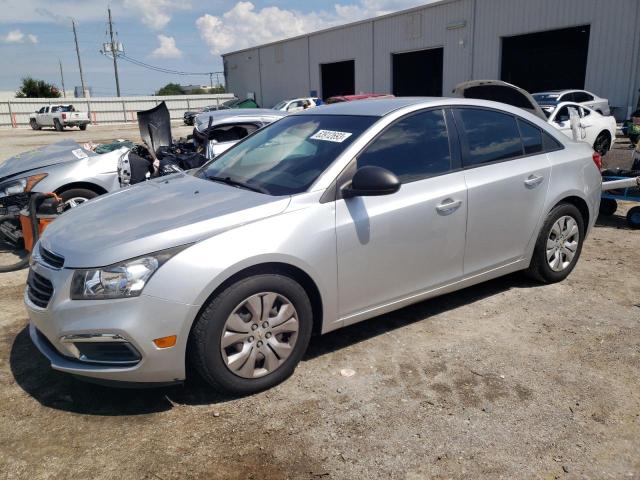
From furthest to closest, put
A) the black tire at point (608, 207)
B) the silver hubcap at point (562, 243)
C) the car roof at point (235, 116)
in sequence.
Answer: the black tire at point (608, 207)
the car roof at point (235, 116)
the silver hubcap at point (562, 243)

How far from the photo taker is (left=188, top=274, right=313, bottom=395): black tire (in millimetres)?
2828

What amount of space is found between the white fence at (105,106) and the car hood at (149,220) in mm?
42606

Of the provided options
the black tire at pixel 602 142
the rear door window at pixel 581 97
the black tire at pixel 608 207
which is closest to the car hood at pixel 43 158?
the black tire at pixel 608 207

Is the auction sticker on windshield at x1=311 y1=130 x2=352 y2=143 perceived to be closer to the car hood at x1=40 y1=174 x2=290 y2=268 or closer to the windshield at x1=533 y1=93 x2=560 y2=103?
the car hood at x1=40 y1=174 x2=290 y2=268

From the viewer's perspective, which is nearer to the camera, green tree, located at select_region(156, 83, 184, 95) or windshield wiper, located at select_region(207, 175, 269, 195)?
windshield wiper, located at select_region(207, 175, 269, 195)

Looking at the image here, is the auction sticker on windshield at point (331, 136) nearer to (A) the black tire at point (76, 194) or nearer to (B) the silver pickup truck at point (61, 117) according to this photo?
(A) the black tire at point (76, 194)

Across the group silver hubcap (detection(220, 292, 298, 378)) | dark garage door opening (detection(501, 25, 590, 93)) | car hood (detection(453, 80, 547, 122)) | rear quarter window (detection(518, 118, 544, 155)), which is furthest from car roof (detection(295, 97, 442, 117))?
dark garage door opening (detection(501, 25, 590, 93))

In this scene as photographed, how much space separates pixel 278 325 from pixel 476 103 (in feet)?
7.84

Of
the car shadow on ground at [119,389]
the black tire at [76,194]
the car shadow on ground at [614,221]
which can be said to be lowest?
the car shadow on ground at [119,389]

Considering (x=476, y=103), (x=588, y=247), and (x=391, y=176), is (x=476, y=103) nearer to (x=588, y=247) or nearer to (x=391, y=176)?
(x=391, y=176)

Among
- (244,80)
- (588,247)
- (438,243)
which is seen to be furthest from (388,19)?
(438,243)

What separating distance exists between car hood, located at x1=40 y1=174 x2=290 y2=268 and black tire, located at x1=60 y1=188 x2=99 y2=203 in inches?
102

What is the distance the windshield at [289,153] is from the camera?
11.2 feet

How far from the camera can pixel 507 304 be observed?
4375 millimetres
